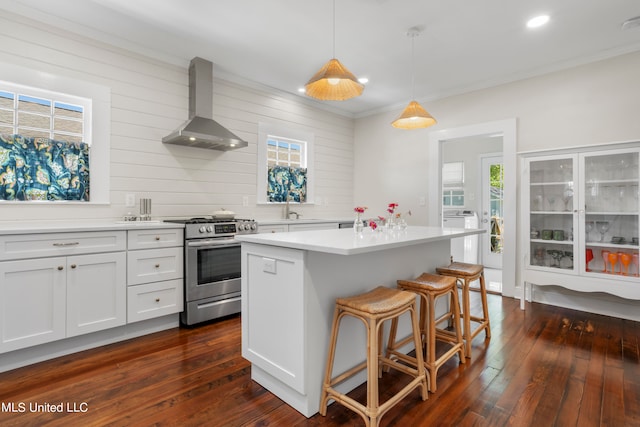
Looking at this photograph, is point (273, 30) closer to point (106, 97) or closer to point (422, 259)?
point (106, 97)

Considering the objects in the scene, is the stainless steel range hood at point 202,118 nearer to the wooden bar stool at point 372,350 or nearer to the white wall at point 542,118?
the wooden bar stool at point 372,350

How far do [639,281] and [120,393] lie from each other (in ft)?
13.7

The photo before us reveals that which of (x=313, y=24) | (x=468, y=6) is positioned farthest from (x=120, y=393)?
(x=468, y=6)

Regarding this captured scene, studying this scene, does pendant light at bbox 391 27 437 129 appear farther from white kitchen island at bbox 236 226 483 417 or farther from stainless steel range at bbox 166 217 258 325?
stainless steel range at bbox 166 217 258 325

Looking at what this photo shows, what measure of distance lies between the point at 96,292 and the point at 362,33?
10.3ft

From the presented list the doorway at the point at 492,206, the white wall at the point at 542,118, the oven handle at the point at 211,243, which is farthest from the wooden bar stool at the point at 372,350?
the doorway at the point at 492,206

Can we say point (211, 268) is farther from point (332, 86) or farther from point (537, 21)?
point (537, 21)

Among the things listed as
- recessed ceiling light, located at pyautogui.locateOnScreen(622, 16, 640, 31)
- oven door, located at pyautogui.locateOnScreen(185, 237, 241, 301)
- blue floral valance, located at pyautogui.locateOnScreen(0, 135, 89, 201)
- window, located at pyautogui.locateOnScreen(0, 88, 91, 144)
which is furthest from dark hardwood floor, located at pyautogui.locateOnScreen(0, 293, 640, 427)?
recessed ceiling light, located at pyautogui.locateOnScreen(622, 16, 640, 31)

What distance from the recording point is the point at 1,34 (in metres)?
2.56

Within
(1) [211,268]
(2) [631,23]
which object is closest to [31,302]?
(1) [211,268]

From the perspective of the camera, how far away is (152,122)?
11.0 ft

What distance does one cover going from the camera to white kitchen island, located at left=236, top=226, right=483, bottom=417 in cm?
170

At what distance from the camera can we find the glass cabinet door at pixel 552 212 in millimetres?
3359

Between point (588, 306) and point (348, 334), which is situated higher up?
point (348, 334)
